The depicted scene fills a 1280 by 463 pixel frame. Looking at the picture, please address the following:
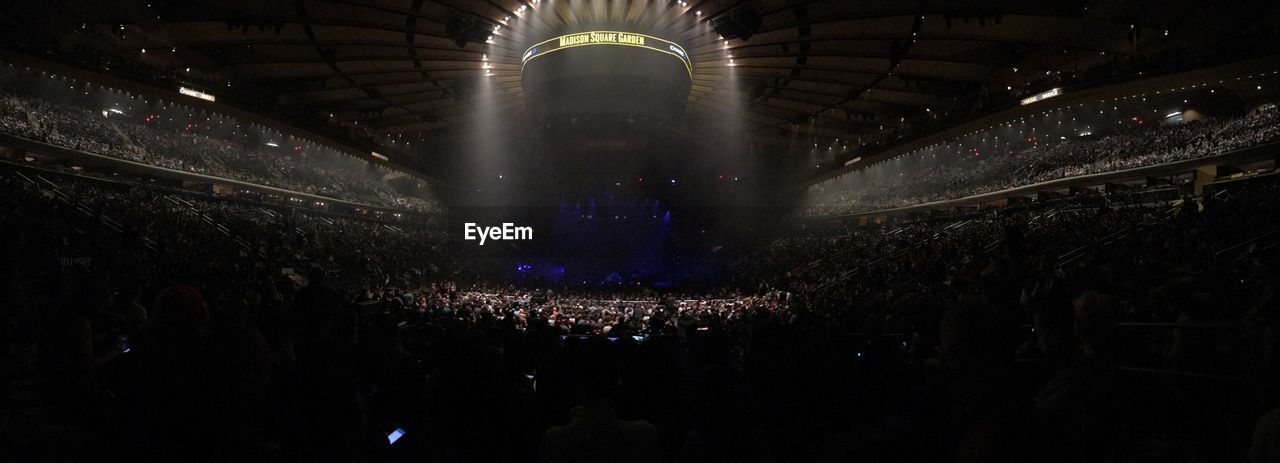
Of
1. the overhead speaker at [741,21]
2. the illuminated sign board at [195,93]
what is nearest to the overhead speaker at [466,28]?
the overhead speaker at [741,21]

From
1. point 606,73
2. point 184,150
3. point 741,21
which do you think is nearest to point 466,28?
point 606,73

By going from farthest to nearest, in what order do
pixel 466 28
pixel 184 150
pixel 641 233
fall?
pixel 641 233 → pixel 184 150 → pixel 466 28

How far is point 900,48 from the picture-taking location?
2084cm

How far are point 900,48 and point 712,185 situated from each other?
87.9ft

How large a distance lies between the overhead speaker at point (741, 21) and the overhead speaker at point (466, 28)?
24.4ft

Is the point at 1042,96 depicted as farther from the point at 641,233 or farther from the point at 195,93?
the point at 195,93

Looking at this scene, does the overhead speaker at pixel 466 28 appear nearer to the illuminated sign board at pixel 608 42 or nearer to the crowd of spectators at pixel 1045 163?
the illuminated sign board at pixel 608 42

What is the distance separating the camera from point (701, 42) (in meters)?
21.5

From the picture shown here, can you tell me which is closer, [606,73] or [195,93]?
[606,73]

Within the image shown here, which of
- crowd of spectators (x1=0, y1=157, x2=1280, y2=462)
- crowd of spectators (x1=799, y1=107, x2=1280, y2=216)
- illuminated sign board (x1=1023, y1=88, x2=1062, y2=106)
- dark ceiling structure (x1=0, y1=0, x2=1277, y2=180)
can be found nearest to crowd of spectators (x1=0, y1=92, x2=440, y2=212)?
dark ceiling structure (x1=0, y1=0, x2=1277, y2=180)

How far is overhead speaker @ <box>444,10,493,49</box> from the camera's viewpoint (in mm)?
18594

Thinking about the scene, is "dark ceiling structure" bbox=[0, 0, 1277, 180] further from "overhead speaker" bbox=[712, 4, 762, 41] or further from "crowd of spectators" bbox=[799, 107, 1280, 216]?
"crowd of spectators" bbox=[799, 107, 1280, 216]

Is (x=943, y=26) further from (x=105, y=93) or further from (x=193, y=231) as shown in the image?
(x=105, y=93)

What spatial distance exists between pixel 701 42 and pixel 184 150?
1212 inches
